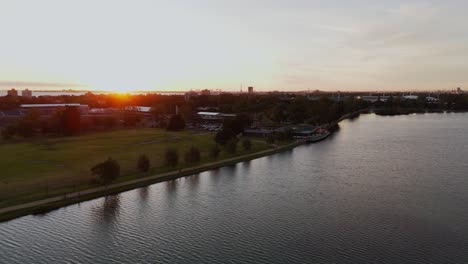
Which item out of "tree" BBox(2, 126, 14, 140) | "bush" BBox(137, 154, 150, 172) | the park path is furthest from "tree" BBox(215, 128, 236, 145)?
"tree" BBox(2, 126, 14, 140)

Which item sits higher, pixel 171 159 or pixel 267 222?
pixel 171 159

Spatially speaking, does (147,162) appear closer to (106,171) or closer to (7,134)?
(106,171)

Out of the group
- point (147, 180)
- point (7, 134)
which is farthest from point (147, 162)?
point (7, 134)

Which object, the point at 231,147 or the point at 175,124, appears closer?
the point at 231,147

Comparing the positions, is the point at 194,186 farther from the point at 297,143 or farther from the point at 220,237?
the point at 297,143

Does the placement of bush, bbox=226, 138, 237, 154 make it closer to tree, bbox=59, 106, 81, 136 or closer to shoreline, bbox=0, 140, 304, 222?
shoreline, bbox=0, 140, 304, 222

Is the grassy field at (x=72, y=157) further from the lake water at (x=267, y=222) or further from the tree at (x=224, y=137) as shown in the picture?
the lake water at (x=267, y=222)
